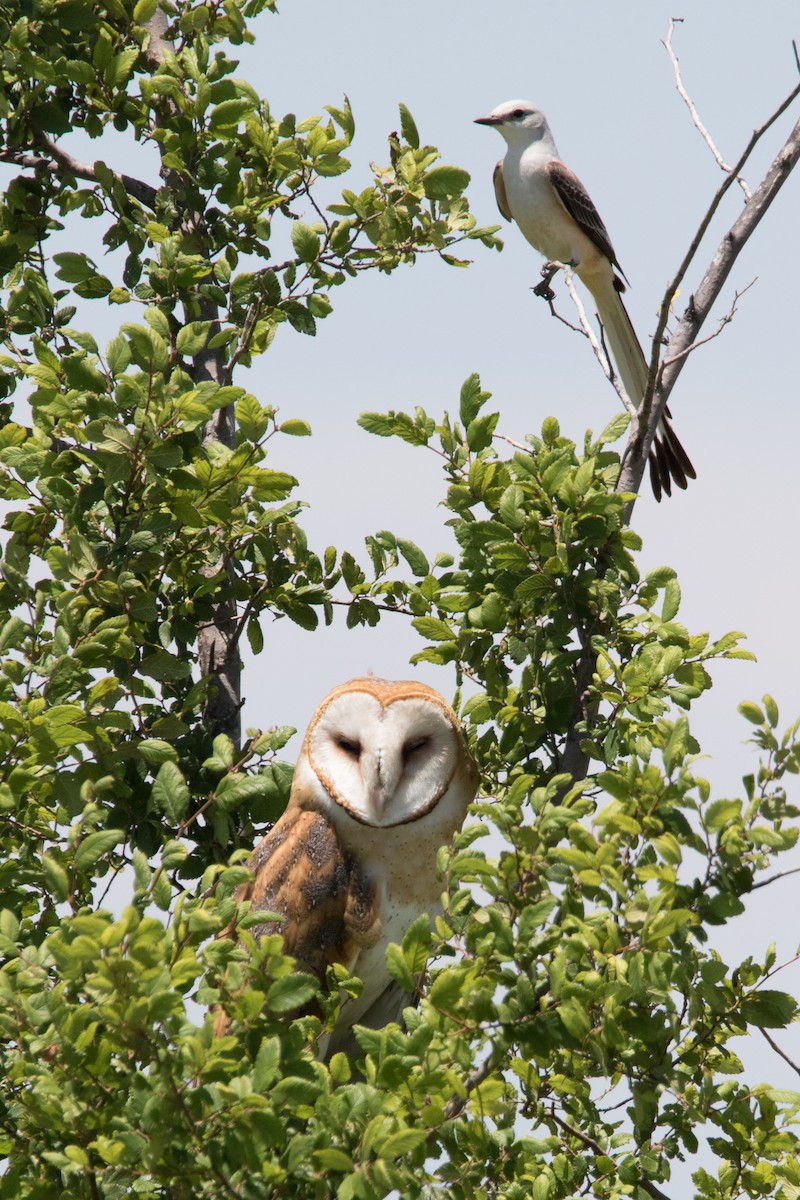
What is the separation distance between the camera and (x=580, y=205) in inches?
307

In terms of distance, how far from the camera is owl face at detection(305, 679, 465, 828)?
4.45 meters

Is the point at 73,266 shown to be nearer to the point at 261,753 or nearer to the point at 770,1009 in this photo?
the point at 261,753

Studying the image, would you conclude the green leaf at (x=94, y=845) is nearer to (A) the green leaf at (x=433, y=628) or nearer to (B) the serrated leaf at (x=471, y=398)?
(A) the green leaf at (x=433, y=628)

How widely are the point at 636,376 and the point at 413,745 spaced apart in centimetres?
298

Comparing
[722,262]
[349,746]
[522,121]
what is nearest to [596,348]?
[722,262]

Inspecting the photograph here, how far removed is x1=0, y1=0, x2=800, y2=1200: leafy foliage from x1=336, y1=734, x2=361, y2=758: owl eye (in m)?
0.30

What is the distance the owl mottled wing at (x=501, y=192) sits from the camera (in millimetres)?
8273

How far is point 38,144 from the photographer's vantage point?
5.55 meters

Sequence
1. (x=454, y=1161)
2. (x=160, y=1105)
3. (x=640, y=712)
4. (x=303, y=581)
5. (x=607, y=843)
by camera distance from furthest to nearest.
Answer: (x=303, y=581) → (x=640, y=712) → (x=454, y=1161) → (x=607, y=843) → (x=160, y=1105)

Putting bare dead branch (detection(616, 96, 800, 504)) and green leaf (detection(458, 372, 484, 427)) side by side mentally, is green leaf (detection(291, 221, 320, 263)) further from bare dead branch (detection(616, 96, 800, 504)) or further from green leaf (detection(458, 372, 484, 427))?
bare dead branch (detection(616, 96, 800, 504))

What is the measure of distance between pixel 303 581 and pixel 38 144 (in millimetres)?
2140

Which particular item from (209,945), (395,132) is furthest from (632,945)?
(395,132)

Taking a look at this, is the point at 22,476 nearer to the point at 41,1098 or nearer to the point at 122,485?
the point at 122,485

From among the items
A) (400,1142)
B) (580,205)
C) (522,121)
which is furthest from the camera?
(522,121)
